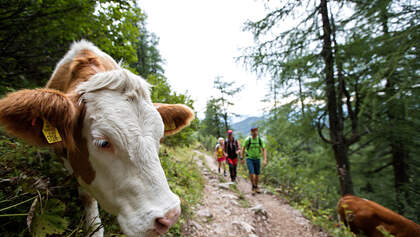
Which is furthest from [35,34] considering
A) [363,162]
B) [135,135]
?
[363,162]

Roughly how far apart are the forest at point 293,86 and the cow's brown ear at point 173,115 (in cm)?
123

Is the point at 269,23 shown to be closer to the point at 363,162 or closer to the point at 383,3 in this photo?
the point at 383,3

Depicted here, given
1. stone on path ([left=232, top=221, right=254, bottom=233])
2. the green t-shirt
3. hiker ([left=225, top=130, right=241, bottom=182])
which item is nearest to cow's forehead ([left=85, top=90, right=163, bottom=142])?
stone on path ([left=232, top=221, right=254, bottom=233])

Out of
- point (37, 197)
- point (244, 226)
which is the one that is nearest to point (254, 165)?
point (244, 226)

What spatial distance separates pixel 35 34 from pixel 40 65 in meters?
0.75

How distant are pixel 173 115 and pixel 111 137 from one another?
1.00 meters

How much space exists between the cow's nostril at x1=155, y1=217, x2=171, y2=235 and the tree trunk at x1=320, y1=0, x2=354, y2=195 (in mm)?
6052

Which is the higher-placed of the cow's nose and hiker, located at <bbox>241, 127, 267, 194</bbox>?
the cow's nose

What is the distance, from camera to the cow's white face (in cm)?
111

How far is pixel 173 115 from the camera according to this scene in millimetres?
2146

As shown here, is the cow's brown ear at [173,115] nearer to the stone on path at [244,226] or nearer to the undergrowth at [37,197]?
the undergrowth at [37,197]

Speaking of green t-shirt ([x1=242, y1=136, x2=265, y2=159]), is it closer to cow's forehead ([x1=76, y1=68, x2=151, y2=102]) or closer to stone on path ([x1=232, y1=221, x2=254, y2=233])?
stone on path ([x1=232, y1=221, x2=254, y2=233])

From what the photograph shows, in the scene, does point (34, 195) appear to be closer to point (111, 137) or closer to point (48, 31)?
point (111, 137)

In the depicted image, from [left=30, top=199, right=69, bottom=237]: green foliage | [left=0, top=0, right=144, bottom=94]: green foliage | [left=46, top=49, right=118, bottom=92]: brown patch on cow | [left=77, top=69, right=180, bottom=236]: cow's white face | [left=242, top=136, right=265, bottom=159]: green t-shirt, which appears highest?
[left=0, top=0, right=144, bottom=94]: green foliage
